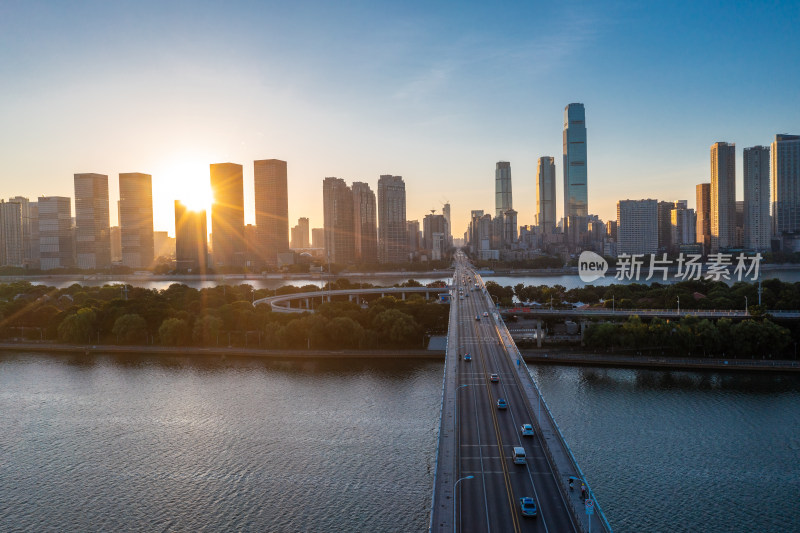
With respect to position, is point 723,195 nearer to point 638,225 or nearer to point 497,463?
point 638,225

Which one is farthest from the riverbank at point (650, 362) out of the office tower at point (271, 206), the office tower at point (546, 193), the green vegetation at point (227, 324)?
the office tower at point (546, 193)

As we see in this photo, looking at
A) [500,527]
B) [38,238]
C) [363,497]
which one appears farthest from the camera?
[38,238]

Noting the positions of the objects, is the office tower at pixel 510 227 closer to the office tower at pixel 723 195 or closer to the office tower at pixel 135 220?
the office tower at pixel 723 195

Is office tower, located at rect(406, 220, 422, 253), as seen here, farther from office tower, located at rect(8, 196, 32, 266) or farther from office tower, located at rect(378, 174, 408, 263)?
office tower, located at rect(8, 196, 32, 266)

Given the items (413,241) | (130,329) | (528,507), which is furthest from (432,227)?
(528,507)

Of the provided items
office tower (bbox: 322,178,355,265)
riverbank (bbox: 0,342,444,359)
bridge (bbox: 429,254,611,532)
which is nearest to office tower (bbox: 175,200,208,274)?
office tower (bbox: 322,178,355,265)

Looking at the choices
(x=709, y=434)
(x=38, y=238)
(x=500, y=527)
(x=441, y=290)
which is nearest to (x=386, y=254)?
(x=441, y=290)

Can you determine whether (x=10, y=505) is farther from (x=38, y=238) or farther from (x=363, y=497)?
(x=38, y=238)
